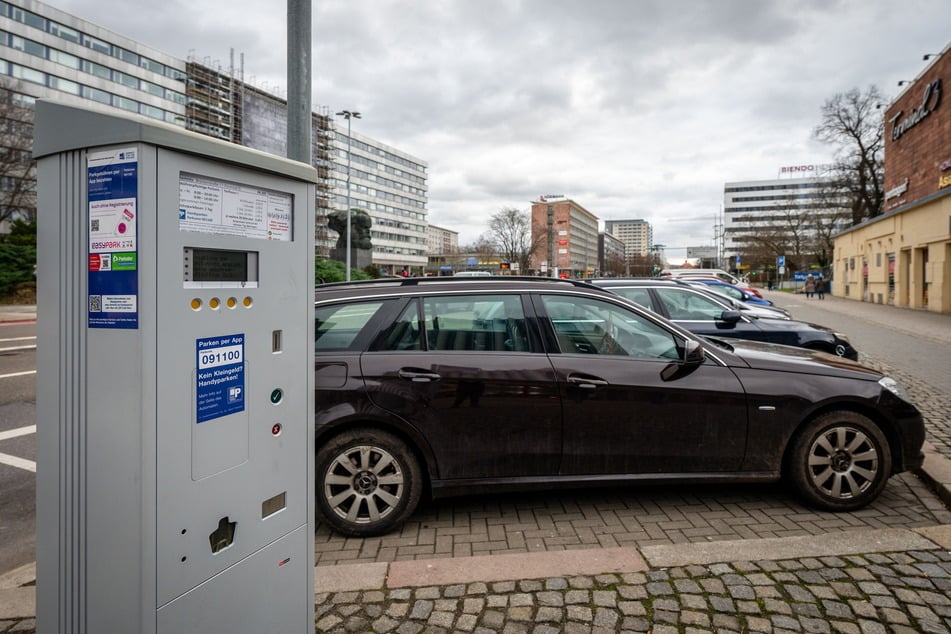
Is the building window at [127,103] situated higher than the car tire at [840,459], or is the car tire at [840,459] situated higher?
the building window at [127,103]

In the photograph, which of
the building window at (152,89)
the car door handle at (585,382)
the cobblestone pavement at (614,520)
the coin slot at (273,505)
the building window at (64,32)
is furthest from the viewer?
the building window at (152,89)

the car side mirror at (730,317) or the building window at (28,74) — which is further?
the building window at (28,74)

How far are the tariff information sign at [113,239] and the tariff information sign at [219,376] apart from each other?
9.5 inches

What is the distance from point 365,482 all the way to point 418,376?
748 millimetres

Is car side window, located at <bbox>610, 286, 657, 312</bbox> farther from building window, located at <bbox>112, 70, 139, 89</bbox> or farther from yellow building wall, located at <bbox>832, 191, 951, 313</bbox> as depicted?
building window, located at <bbox>112, 70, 139, 89</bbox>

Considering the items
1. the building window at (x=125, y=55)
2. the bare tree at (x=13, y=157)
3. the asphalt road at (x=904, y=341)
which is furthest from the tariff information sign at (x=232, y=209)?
the building window at (x=125, y=55)

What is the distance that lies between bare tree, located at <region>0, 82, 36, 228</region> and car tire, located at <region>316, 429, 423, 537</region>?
43.2 meters

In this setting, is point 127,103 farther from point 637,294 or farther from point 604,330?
point 604,330

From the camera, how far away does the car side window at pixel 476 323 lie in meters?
3.97

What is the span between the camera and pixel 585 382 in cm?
382

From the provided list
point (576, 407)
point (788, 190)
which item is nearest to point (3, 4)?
point (576, 407)

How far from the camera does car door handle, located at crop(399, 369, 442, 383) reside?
374 cm

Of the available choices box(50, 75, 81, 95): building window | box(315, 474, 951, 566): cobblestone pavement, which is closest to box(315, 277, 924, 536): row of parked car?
box(315, 474, 951, 566): cobblestone pavement

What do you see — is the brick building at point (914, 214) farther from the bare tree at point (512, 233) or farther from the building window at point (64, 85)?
the building window at point (64, 85)
